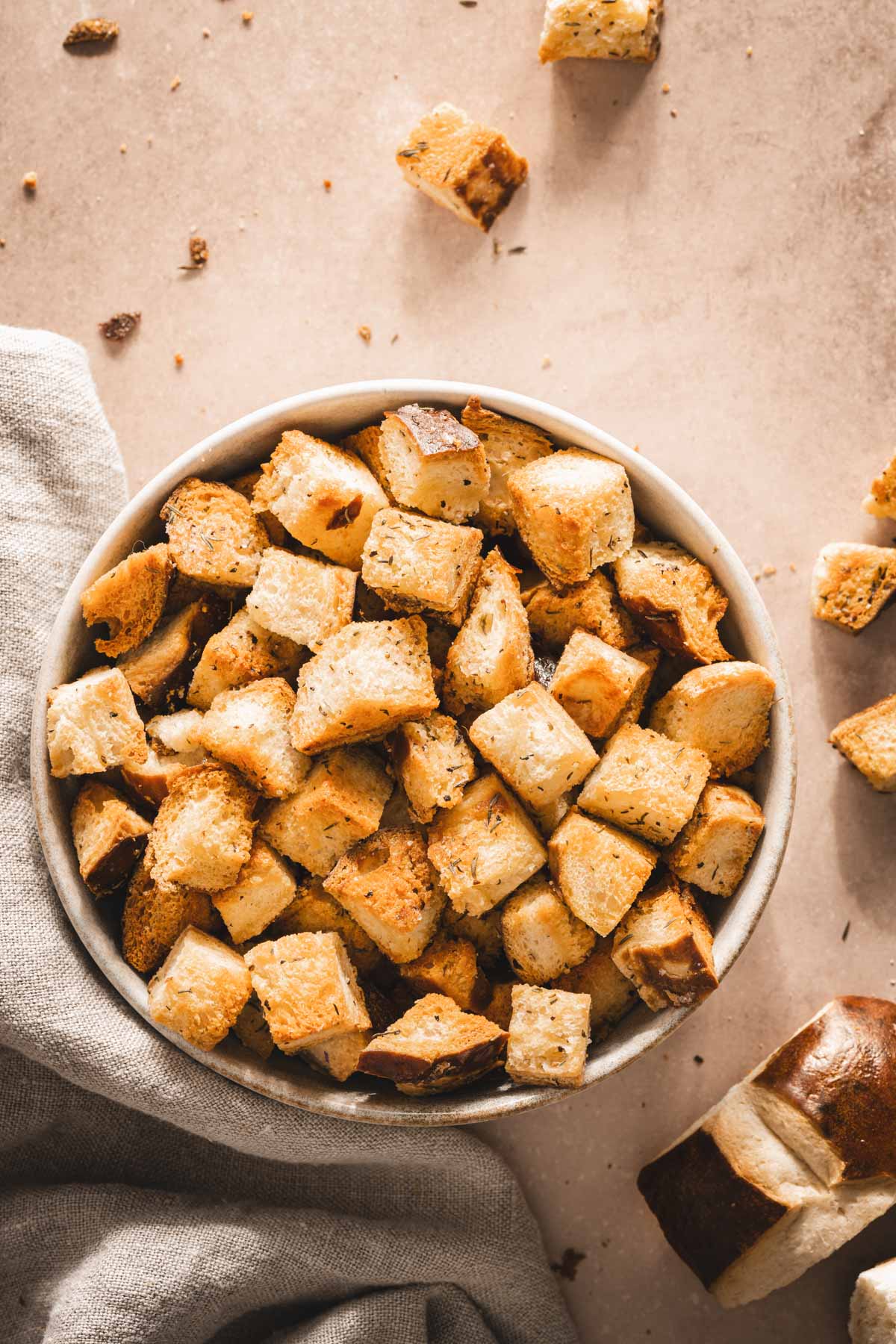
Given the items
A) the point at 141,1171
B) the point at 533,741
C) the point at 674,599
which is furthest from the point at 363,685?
the point at 141,1171

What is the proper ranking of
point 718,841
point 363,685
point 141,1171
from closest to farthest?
point 363,685 < point 718,841 < point 141,1171

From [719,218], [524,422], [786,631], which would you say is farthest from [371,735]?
[719,218]

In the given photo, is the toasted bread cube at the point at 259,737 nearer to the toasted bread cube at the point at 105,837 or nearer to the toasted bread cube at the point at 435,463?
the toasted bread cube at the point at 105,837

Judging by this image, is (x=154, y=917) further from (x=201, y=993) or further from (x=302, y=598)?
(x=302, y=598)

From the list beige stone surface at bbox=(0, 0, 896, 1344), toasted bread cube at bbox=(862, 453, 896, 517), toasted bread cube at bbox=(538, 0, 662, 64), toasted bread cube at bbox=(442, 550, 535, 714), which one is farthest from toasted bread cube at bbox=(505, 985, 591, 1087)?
toasted bread cube at bbox=(538, 0, 662, 64)

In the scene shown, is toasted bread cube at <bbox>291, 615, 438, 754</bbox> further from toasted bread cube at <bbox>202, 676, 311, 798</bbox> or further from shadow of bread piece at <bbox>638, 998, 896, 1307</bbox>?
shadow of bread piece at <bbox>638, 998, 896, 1307</bbox>

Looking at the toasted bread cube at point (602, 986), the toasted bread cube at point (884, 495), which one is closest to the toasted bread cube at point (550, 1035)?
the toasted bread cube at point (602, 986)
